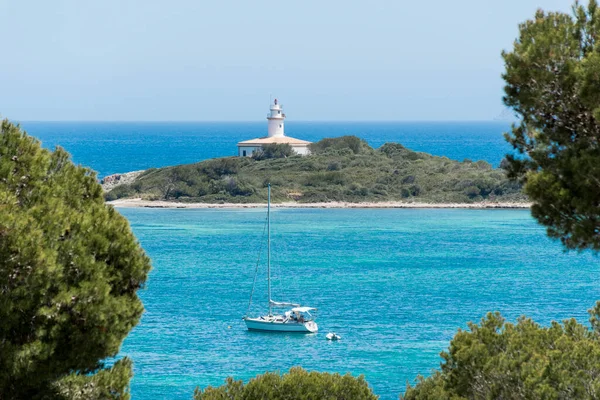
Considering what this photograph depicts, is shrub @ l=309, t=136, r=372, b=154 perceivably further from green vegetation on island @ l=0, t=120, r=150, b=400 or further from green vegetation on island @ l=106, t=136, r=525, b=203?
green vegetation on island @ l=0, t=120, r=150, b=400

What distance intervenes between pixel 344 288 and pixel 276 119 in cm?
4920

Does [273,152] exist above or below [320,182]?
above

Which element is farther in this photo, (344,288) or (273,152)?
(273,152)

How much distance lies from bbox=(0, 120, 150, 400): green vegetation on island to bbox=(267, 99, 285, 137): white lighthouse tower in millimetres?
76627

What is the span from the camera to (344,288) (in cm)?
3791

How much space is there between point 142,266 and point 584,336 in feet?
14.0

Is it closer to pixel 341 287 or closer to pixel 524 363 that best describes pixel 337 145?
pixel 341 287

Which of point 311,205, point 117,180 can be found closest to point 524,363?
point 311,205

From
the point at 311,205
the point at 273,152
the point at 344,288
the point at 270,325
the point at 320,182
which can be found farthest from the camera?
the point at 273,152

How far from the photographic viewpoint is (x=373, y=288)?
125 feet

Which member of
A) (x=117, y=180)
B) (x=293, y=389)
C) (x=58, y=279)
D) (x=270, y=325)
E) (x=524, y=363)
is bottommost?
(x=270, y=325)

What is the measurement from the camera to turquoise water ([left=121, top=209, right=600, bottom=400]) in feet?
86.2

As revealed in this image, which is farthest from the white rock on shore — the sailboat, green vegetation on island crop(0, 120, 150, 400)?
green vegetation on island crop(0, 120, 150, 400)

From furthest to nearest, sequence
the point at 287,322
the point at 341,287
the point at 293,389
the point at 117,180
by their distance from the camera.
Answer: the point at 117,180 < the point at 341,287 < the point at 287,322 < the point at 293,389
